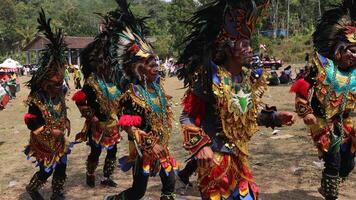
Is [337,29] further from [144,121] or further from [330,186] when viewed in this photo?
[144,121]

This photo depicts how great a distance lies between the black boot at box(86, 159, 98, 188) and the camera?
6.79 metres

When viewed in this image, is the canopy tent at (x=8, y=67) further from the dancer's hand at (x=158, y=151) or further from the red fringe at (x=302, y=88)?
the red fringe at (x=302, y=88)

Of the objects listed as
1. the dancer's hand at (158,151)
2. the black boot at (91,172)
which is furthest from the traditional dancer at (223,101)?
the black boot at (91,172)

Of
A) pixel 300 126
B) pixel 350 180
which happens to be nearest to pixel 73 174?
pixel 350 180

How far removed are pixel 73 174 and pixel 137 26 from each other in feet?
11.2

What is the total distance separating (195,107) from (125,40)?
179 centimetres

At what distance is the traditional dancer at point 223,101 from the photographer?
3.78m

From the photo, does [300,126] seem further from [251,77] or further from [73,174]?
[251,77]

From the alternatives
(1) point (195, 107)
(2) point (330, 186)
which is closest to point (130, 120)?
(1) point (195, 107)

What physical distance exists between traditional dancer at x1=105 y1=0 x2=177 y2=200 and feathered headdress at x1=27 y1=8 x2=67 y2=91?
0.97 m

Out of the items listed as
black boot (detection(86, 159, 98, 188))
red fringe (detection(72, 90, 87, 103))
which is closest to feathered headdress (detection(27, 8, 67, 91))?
red fringe (detection(72, 90, 87, 103))

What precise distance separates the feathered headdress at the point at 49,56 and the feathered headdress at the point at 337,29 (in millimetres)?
3154

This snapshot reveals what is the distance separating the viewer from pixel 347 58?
5215mm

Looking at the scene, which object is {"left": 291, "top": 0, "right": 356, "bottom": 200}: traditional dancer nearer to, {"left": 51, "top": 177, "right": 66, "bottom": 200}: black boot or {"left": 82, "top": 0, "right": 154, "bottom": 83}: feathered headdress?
{"left": 82, "top": 0, "right": 154, "bottom": 83}: feathered headdress
